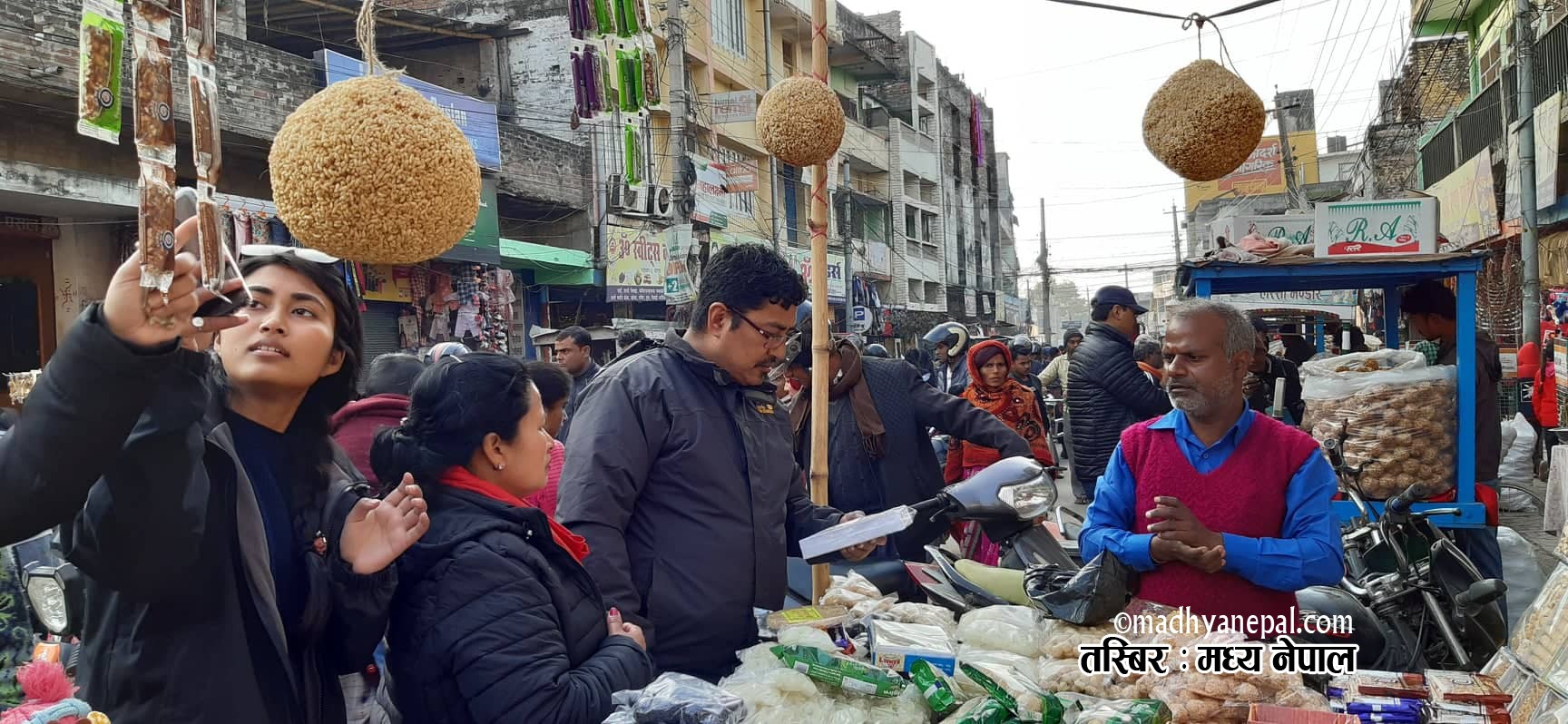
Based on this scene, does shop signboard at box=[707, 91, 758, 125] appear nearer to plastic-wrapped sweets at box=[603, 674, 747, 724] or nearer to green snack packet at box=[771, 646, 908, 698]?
green snack packet at box=[771, 646, 908, 698]

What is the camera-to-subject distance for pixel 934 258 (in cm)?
4206

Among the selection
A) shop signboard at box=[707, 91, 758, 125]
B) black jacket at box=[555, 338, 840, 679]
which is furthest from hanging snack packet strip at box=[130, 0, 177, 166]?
shop signboard at box=[707, 91, 758, 125]

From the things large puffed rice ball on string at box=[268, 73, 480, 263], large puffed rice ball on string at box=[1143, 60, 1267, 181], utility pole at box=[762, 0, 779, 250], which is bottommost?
large puffed rice ball on string at box=[268, 73, 480, 263]

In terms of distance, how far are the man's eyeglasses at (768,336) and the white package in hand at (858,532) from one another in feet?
1.76

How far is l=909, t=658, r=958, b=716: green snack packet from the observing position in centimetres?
229

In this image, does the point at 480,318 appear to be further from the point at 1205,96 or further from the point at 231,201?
the point at 1205,96

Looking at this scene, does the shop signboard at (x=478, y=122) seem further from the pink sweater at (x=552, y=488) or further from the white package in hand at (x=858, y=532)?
the white package in hand at (x=858, y=532)

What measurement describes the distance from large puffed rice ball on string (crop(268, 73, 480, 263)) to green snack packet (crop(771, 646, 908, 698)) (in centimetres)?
128

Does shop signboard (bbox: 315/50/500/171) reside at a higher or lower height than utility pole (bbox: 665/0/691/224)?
lower

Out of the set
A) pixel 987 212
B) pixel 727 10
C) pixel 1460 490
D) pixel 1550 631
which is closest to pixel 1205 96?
pixel 1550 631

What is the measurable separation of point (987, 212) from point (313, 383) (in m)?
53.1

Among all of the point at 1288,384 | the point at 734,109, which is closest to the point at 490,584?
the point at 1288,384

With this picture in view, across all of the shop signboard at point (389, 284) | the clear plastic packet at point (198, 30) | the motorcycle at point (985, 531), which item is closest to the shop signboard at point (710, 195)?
the shop signboard at point (389, 284)

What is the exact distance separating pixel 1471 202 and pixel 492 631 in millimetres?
18965
